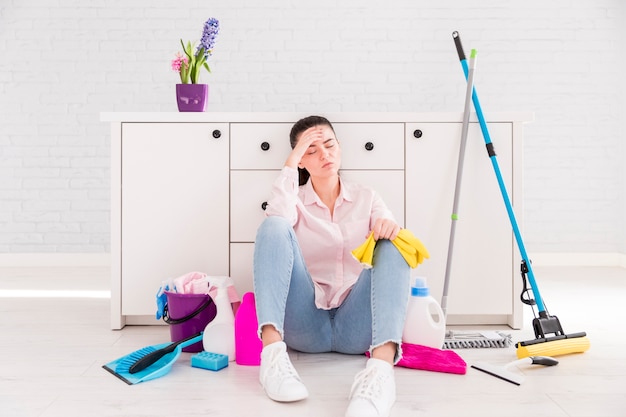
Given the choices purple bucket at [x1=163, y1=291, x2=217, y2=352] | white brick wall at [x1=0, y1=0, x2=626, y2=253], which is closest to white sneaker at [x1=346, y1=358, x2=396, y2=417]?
purple bucket at [x1=163, y1=291, x2=217, y2=352]

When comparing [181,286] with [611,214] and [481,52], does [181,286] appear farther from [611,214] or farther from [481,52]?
[611,214]

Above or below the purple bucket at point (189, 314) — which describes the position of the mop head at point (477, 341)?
below

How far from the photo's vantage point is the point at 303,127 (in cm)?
199

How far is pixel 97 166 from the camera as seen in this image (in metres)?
3.82

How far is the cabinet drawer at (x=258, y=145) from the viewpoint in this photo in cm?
215

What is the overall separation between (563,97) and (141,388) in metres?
3.29

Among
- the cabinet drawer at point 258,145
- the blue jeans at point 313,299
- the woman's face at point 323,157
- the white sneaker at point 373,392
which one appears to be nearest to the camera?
the white sneaker at point 373,392

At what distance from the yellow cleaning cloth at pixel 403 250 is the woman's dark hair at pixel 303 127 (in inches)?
20.7

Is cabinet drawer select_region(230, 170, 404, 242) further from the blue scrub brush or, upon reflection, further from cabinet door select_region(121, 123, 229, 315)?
the blue scrub brush

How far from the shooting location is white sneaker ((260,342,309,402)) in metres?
1.43

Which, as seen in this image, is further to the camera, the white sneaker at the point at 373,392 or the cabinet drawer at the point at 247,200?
the cabinet drawer at the point at 247,200

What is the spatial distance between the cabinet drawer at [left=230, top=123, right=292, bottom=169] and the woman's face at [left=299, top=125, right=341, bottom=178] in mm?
228

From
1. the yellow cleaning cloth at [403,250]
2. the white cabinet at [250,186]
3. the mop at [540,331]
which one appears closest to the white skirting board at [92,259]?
the white cabinet at [250,186]

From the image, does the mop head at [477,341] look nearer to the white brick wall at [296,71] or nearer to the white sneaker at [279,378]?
the white sneaker at [279,378]
